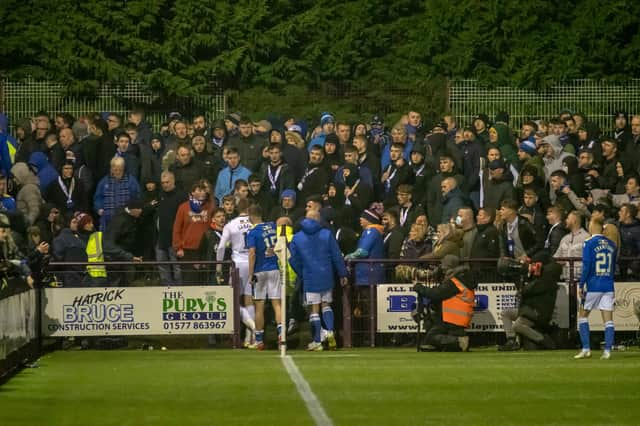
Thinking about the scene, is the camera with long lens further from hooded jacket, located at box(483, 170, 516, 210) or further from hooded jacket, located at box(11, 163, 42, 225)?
hooded jacket, located at box(11, 163, 42, 225)

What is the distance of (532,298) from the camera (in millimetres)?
25547

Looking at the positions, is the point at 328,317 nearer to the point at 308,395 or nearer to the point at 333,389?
the point at 333,389

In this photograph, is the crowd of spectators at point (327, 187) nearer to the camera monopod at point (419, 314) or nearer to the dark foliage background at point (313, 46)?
the camera monopod at point (419, 314)

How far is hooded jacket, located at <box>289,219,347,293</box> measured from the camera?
26.2 meters

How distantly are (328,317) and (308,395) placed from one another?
7.67 metres

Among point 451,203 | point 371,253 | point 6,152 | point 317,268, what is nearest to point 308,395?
point 317,268

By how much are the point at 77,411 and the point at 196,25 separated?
26.6 m

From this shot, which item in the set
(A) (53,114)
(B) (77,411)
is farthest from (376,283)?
(A) (53,114)

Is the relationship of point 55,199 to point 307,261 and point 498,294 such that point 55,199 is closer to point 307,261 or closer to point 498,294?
point 307,261

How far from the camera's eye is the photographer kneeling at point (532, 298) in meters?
25.5

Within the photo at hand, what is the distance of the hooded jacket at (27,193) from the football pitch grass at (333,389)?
181 inches

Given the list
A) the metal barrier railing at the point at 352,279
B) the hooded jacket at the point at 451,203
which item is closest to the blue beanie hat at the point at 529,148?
the hooded jacket at the point at 451,203

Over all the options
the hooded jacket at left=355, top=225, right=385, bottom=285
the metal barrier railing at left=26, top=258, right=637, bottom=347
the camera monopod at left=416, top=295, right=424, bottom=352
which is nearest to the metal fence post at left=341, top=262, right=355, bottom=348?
the metal barrier railing at left=26, top=258, right=637, bottom=347

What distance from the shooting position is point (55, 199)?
2967cm
